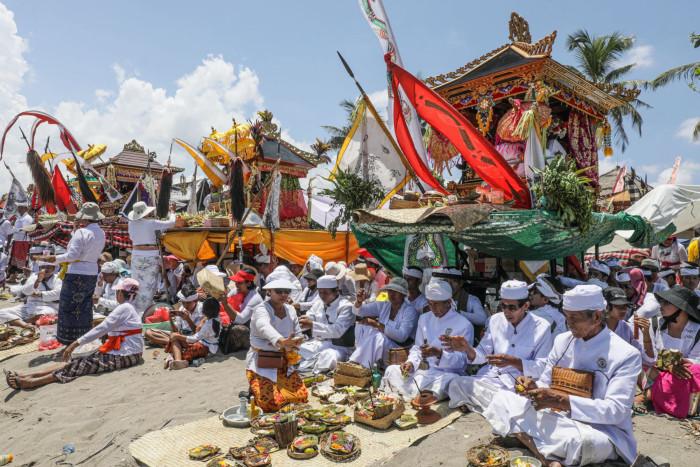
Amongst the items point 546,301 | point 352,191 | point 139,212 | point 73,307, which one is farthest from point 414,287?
point 139,212

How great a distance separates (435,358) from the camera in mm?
5160

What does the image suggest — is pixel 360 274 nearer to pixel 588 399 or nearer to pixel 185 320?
pixel 185 320

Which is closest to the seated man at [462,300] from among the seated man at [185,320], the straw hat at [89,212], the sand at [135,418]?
the sand at [135,418]

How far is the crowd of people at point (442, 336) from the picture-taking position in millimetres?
3309

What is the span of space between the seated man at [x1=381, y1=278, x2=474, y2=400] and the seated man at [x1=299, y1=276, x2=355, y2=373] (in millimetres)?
1248

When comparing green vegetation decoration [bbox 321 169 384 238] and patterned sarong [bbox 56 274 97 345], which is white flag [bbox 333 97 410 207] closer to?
green vegetation decoration [bbox 321 169 384 238]

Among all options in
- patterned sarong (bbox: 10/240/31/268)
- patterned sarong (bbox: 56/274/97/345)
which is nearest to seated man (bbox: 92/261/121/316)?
patterned sarong (bbox: 56/274/97/345)

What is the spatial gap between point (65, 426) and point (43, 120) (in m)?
8.92

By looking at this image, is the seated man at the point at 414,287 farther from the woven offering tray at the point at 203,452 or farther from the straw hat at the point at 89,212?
the straw hat at the point at 89,212

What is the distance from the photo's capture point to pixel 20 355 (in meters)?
7.43

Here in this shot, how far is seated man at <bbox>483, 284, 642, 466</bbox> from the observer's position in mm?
A: 3186

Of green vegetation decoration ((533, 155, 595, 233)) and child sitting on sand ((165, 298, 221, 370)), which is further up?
green vegetation decoration ((533, 155, 595, 233))

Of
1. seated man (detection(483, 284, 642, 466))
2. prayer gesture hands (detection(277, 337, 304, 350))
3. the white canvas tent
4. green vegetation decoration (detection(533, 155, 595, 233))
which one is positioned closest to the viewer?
seated man (detection(483, 284, 642, 466))

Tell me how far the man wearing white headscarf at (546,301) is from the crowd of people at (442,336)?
0.02 meters
